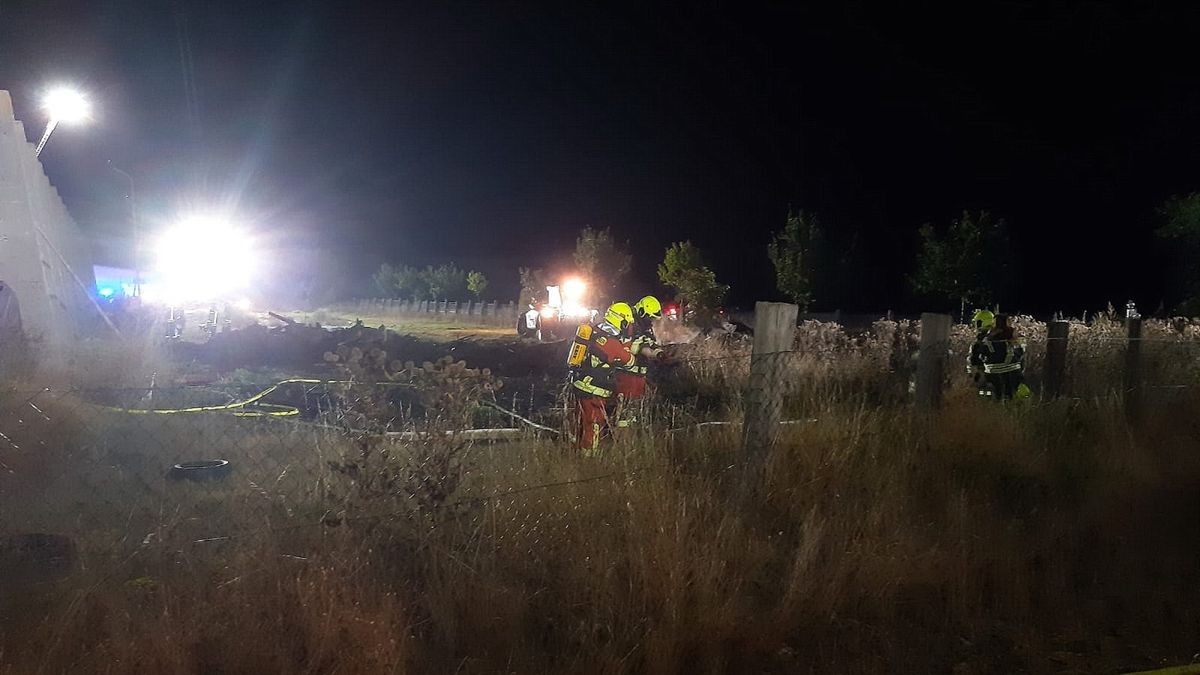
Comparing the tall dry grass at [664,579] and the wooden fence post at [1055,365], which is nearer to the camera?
the tall dry grass at [664,579]

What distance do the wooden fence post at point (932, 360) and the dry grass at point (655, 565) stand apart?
0.25 metres

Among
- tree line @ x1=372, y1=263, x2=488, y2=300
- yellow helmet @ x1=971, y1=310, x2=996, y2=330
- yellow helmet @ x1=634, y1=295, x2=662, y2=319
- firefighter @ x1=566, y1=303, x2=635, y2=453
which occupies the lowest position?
firefighter @ x1=566, y1=303, x2=635, y2=453

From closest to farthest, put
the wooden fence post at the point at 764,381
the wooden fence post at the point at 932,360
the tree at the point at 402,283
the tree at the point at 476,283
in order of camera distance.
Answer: the wooden fence post at the point at 764,381 < the wooden fence post at the point at 932,360 < the tree at the point at 476,283 < the tree at the point at 402,283

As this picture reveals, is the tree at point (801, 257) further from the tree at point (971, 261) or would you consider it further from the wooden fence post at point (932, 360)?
the wooden fence post at point (932, 360)

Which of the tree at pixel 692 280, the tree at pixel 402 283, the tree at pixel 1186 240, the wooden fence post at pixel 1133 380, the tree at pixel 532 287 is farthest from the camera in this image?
the tree at pixel 402 283

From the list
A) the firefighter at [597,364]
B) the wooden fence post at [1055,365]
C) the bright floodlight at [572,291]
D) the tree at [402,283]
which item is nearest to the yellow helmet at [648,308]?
the firefighter at [597,364]

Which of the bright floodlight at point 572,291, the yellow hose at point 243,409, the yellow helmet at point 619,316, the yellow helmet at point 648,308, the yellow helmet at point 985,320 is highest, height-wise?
the bright floodlight at point 572,291

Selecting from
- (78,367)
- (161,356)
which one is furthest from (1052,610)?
(161,356)

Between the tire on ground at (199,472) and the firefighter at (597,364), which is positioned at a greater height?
the firefighter at (597,364)

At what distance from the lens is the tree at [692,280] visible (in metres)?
36.5

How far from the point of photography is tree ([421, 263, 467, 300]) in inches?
2586

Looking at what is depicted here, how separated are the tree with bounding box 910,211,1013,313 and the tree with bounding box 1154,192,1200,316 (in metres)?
5.40

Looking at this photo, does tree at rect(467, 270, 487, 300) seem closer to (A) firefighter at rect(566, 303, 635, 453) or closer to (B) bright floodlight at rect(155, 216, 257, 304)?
(B) bright floodlight at rect(155, 216, 257, 304)

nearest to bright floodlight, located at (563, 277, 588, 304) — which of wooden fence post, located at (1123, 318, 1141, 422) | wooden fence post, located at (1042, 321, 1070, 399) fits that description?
wooden fence post, located at (1042, 321, 1070, 399)
